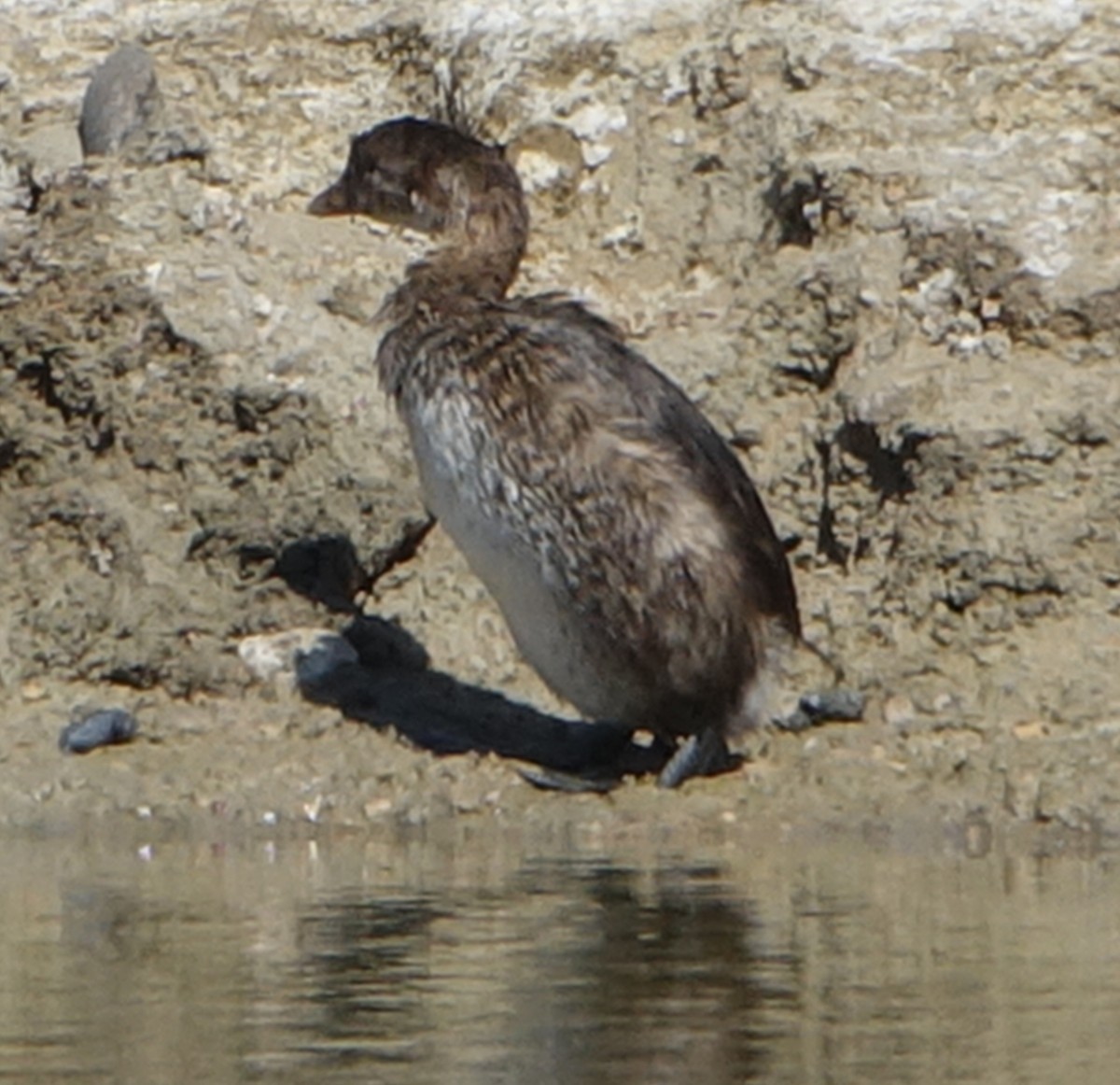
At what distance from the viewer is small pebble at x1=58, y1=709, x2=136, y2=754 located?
375 inches

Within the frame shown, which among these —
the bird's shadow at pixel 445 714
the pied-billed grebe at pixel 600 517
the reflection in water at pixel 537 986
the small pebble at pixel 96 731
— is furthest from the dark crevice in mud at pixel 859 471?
the reflection in water at pixel 537 986

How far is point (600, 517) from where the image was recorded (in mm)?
9203

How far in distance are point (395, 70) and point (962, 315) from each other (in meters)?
2.65

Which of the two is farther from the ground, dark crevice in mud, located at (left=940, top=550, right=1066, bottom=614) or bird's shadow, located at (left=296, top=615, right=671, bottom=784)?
dark crevice in mud, located at (left=940, top=550, right=1066, bottom=614)

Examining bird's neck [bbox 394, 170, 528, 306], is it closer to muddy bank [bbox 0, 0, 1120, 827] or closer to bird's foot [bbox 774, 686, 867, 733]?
muddy bank [bbox 0, 0, 1120, 827]

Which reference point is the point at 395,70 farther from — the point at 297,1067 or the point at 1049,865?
the point at 297,1067

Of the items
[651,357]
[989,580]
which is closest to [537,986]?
[989,580]

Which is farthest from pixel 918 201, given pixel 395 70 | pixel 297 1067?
pixel 297 1067

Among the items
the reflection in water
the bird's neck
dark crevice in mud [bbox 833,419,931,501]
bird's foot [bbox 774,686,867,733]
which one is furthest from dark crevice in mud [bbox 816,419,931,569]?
the reflection in water

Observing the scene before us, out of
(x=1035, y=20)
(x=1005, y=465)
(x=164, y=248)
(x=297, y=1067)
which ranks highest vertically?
(x=1035, y=20)

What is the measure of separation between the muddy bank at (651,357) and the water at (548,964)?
28.4 inches

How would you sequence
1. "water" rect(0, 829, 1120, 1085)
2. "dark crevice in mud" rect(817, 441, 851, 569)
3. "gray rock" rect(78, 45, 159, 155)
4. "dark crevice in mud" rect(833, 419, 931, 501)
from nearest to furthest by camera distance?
1. "water" rect(0, 829, 1120, 1085)
2. "dark crevice in mud" rect(833, 419, 931, 501)
3. "dark crevice in mud" rect(817, 441, 851, 569)
4. "gray rock" rect(78, 45, 159, 155)

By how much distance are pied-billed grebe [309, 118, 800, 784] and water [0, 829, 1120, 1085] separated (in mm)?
694

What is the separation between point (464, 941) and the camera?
709cm
